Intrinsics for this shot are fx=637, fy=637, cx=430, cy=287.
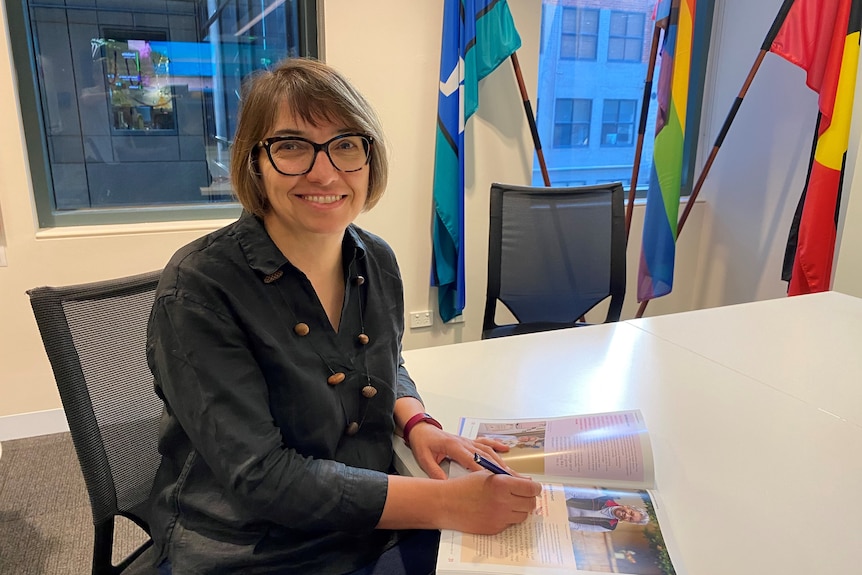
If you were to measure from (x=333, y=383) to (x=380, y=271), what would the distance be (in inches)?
9.8

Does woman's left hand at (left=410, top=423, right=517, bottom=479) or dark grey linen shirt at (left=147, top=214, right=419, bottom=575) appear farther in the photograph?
woman's left hand at (left=410, top=423, right=517, bottom=479)

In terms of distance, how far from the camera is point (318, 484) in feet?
2.84

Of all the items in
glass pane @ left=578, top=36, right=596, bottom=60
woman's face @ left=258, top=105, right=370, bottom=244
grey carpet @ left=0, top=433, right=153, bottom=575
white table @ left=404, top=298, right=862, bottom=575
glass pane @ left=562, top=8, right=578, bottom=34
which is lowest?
grey carpet @ left=0, top=433, right=153, bottom=575

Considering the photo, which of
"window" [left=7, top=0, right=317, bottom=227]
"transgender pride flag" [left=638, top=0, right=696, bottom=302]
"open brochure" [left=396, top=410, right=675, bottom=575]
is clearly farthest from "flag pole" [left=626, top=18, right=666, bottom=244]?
"open brochure" [left=396, top=410, right=675, bottom=575]

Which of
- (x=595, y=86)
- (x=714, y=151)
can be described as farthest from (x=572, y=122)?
(x=714, y=151)

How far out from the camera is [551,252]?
2.17 metres

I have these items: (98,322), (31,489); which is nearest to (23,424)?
(31,489)

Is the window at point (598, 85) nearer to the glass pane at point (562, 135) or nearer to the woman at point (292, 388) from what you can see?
the glass pane at point (562, 135)

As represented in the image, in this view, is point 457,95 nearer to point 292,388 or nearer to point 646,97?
point 646,97

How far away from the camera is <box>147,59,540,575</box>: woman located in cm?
85

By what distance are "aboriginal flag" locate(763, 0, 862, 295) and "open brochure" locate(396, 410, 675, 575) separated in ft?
6.61

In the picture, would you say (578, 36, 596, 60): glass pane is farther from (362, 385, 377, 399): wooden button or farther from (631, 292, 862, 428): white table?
(362, 385, 377, 399): wooden button

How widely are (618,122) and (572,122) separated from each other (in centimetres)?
28

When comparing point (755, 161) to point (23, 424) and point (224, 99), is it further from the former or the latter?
point (23, 424)
